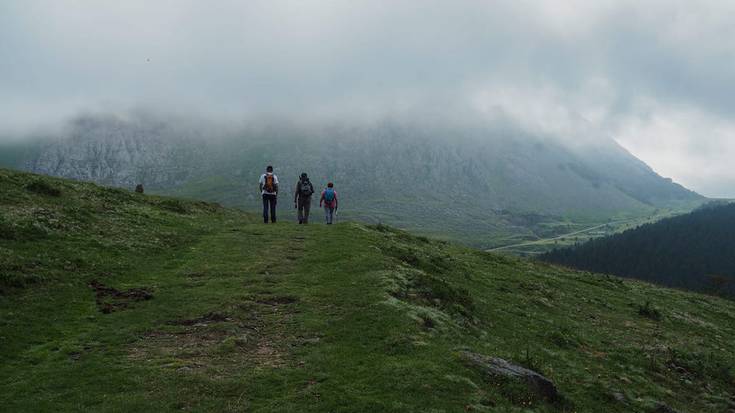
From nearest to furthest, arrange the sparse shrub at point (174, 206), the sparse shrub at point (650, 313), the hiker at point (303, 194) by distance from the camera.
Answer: the sparse shrub at point (650, 313)
the hiker at point (303, 194)
the sparse shrub at point (174, 206)

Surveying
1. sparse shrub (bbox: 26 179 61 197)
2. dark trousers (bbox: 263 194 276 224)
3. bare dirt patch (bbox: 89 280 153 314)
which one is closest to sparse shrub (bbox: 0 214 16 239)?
bare dirt patch (bbox: 89 280 153 314)

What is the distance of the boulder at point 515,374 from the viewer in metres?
14.3

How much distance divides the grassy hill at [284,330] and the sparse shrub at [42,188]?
0.47 feet

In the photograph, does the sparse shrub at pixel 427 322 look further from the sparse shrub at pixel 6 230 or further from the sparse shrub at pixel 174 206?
the sparse shrub at pixel 174 206

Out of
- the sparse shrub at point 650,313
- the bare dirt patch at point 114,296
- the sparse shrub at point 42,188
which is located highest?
the sparse shrub at point 42,188

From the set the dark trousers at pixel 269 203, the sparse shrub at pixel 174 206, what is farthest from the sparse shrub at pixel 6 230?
the sparse shrub at pixel 174 206

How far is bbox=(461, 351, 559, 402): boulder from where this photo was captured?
46.8 feet

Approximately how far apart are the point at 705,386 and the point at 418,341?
14.6 metres

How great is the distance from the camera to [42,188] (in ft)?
107

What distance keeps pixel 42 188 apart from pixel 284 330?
25.7m

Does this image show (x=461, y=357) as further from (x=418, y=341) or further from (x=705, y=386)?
(x=705, y=386)

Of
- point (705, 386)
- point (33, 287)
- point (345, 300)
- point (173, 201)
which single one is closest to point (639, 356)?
point (705, 386)

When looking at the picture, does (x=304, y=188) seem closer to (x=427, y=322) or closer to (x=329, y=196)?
(x=329, y=196)

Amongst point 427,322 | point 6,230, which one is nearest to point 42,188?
point 6,230
